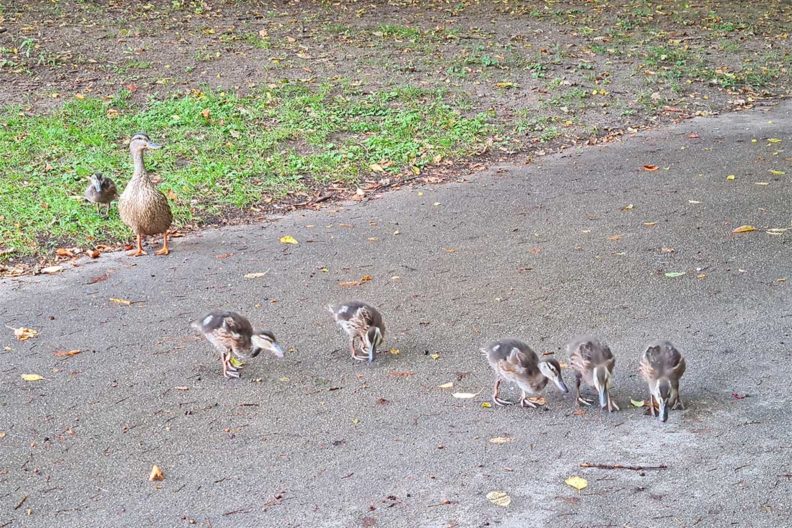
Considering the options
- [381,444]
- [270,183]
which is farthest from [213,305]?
[270,183]

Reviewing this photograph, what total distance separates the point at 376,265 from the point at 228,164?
342 centimetres

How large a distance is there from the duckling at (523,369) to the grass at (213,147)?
4.68m

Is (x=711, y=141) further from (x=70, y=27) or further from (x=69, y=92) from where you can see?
(x=70, y=27)

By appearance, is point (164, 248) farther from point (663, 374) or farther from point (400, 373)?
point (663, 374)

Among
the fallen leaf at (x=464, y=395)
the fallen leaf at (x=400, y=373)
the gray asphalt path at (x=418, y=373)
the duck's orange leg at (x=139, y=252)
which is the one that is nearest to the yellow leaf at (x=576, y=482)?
the gray asphalt path at (x=418, y=373)

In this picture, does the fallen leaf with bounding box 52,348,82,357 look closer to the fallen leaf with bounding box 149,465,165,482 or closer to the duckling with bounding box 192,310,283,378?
the duckling with bounding box 192,310,283,378

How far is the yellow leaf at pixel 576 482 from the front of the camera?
523 centimetres

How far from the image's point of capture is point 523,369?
605 centimetres

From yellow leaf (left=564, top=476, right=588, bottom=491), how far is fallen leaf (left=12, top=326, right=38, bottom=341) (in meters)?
4.10

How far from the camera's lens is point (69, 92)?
13.8m

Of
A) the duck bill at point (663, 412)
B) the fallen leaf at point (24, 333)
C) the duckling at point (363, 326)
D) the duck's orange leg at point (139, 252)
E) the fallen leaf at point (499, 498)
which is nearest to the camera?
the fallen leaf at point (499, 498)

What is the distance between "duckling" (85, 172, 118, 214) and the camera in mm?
9836

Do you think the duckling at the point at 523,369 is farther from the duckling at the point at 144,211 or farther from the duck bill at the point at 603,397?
the duckling at the point at 144,211

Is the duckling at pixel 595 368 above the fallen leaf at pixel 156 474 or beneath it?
above
